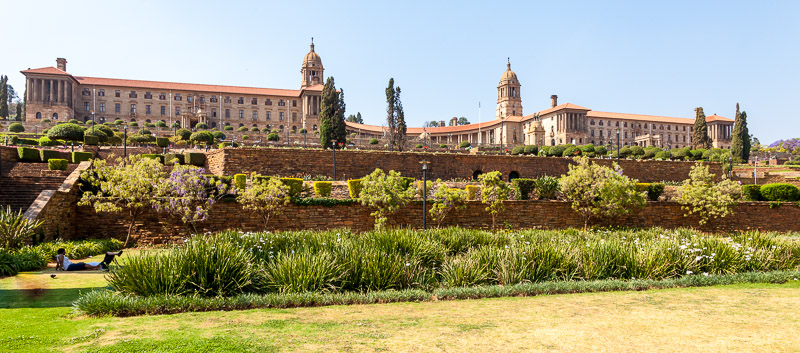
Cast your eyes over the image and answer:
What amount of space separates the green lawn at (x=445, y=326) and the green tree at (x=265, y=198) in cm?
1050

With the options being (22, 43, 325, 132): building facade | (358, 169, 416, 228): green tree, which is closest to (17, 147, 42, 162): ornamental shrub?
(358, 169, 416, 228): green tree

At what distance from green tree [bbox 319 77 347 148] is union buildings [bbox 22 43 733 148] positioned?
19541 mm

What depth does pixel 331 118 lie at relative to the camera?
4550 cm

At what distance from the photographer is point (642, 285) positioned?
939 cm

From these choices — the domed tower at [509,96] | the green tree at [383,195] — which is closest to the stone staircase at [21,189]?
the green tree at [383,195]

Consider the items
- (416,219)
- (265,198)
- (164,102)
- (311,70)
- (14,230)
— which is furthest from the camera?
(311,70)

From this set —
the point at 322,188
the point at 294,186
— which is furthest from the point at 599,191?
the point at 294,186

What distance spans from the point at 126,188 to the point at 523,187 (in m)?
17.2

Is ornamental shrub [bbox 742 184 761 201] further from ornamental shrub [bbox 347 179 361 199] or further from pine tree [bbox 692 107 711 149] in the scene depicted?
pine tree [bbox 692 107 711 149]

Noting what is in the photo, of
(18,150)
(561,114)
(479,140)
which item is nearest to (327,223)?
(18,150)

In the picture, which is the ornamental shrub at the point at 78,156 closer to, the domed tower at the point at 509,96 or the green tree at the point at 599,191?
the green tree at the point at 599,191

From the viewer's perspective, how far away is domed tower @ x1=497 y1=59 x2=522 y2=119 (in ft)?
342

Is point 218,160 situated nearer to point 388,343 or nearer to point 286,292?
point 286,292

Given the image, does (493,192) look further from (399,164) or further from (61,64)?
(61,64)
